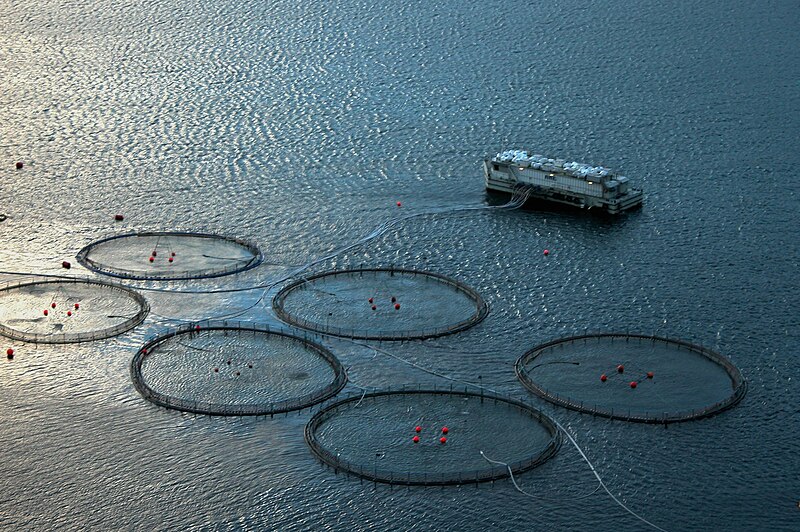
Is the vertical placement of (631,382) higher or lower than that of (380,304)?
lower

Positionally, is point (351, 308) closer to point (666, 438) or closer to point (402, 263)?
point (402, 263)

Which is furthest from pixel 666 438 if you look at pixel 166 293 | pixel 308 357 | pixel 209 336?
pixel 166 293

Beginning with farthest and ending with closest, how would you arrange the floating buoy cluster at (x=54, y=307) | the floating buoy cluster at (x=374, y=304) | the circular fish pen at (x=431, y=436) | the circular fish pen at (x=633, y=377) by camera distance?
1. the floating buoy cluster at (x=374, y=304)
2. the floating buoy cluster at (x=54, y=307)
3. the circular fish pen at (x=633, y=377)
4. the circular fish pen at (x=431, y=436)

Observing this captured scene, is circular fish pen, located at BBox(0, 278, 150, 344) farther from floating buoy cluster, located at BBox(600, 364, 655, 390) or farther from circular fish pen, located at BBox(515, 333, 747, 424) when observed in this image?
floating buoy cluster, located at BBox(600, 364, 655, 390)

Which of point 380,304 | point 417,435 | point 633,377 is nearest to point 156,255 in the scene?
point 380,304

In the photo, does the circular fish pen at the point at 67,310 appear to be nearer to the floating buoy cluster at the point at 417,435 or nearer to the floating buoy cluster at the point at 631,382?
the floating buoy cluster at the point at 417,435

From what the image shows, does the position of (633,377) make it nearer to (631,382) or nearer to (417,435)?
(631,382)

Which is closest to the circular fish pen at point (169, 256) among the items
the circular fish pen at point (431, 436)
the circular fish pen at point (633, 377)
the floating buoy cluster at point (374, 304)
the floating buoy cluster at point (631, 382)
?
the floating buoy cluster at point (374, 304)
